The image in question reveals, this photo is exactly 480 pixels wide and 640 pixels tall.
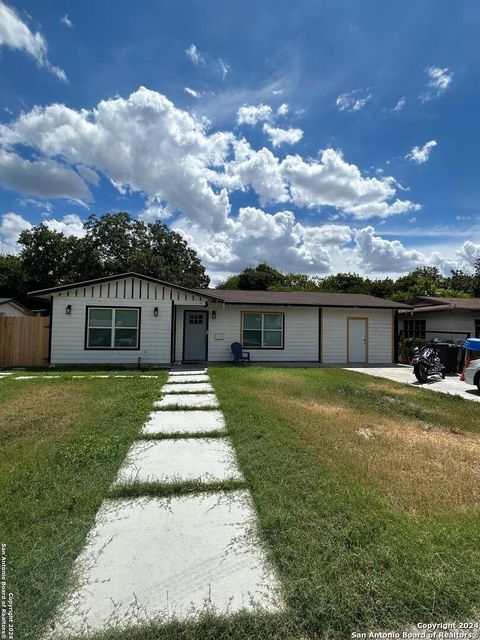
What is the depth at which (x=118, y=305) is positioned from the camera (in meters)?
12.2

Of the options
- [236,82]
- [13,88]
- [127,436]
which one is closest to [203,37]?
[236,82]

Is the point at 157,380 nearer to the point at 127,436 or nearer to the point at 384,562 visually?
the point at 127,436

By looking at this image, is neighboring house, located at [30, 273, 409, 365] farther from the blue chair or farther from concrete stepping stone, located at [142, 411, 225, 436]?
concrete stepping stone, located at [142, 411, 225, 436]

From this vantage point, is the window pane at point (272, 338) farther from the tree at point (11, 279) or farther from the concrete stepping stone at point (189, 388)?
the tree at point (11, 279)

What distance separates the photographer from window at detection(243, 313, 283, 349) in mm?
13836

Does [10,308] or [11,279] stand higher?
[11,279]

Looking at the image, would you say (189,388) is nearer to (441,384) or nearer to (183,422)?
(183,422)

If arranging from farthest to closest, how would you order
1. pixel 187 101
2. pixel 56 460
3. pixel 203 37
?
pixel 187 101 < pixel 203 37 < pixel 56 460

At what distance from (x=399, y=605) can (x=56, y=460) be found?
347 cm

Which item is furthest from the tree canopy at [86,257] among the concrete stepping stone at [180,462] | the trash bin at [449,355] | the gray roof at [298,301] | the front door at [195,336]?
the concrete stepping stone at [180,462]

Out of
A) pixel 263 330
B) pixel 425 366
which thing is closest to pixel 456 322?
pixel 425 366

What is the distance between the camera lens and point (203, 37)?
896cm

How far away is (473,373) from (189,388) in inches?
292

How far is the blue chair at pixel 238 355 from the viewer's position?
13.1 meters
